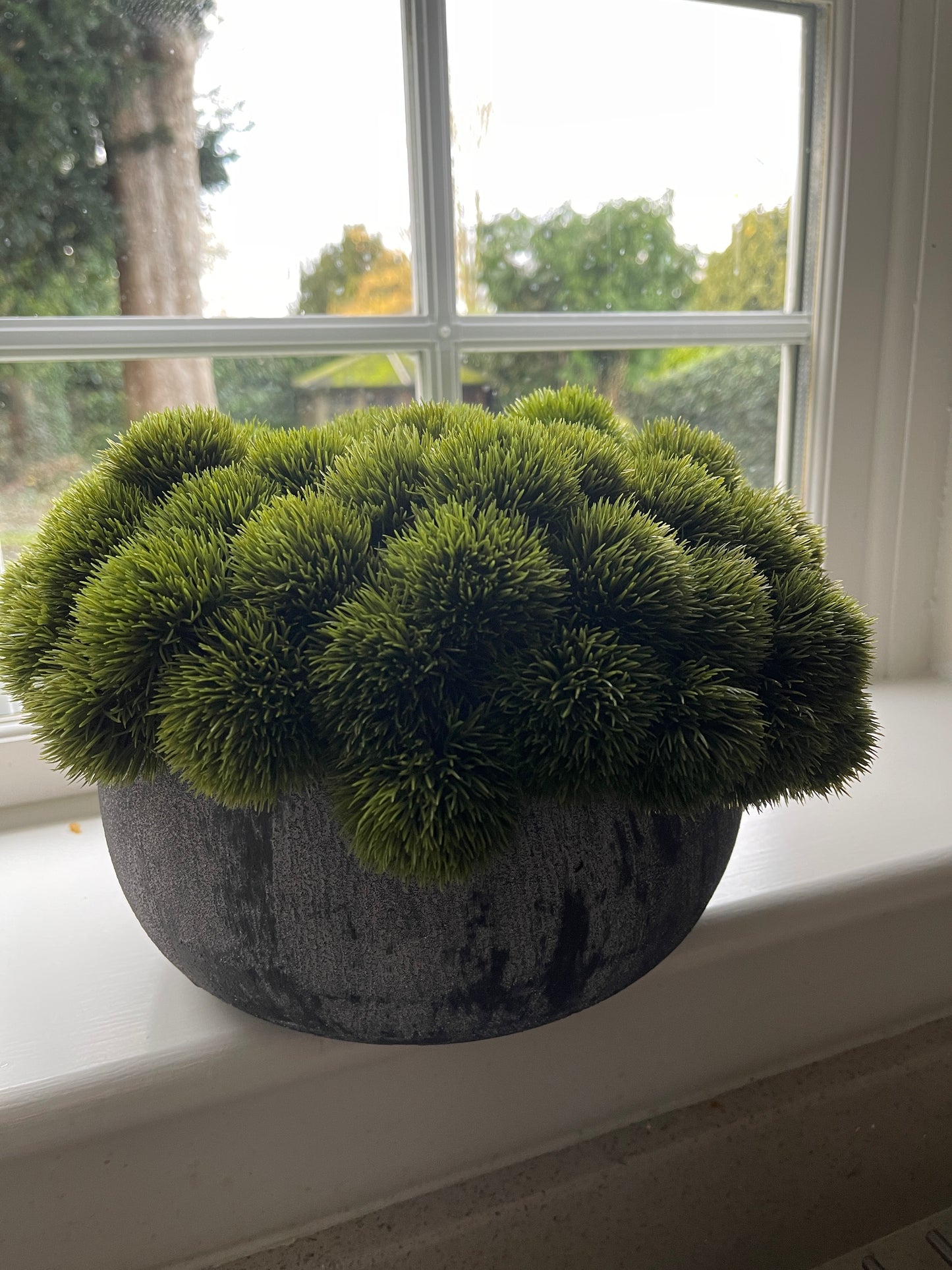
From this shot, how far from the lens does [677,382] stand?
95 cm

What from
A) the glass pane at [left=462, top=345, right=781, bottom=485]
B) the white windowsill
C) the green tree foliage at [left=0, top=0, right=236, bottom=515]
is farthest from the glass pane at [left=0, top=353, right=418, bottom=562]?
the white windowsill

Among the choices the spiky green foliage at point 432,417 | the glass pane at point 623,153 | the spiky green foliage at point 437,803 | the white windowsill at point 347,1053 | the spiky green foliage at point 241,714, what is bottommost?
the white windowsill at point 347,1053

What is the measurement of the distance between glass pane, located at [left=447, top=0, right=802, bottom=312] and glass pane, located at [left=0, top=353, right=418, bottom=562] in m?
0.18

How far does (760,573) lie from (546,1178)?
1.46 ft

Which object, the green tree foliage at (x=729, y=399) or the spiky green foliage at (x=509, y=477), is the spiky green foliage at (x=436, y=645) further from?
the green tree foliage at (x=729, y=399)

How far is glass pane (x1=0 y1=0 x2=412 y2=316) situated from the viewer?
2.28 ft

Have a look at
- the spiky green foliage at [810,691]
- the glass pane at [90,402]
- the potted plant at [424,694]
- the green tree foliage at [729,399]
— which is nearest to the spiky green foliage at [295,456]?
the potted plant at [424,694]

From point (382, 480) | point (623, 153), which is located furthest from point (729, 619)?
point (623, 153)

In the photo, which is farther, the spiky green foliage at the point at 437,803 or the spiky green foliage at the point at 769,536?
the spiky green foliage at the point at 769,536

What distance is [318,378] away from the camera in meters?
0.81

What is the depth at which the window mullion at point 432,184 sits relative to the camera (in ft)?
2.52

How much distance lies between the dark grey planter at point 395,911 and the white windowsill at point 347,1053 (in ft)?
0.30

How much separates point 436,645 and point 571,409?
0.22 metres

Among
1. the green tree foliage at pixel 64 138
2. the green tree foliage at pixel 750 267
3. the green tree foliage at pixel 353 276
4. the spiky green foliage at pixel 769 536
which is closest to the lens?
the spiky green foliage at pixel 769 536
